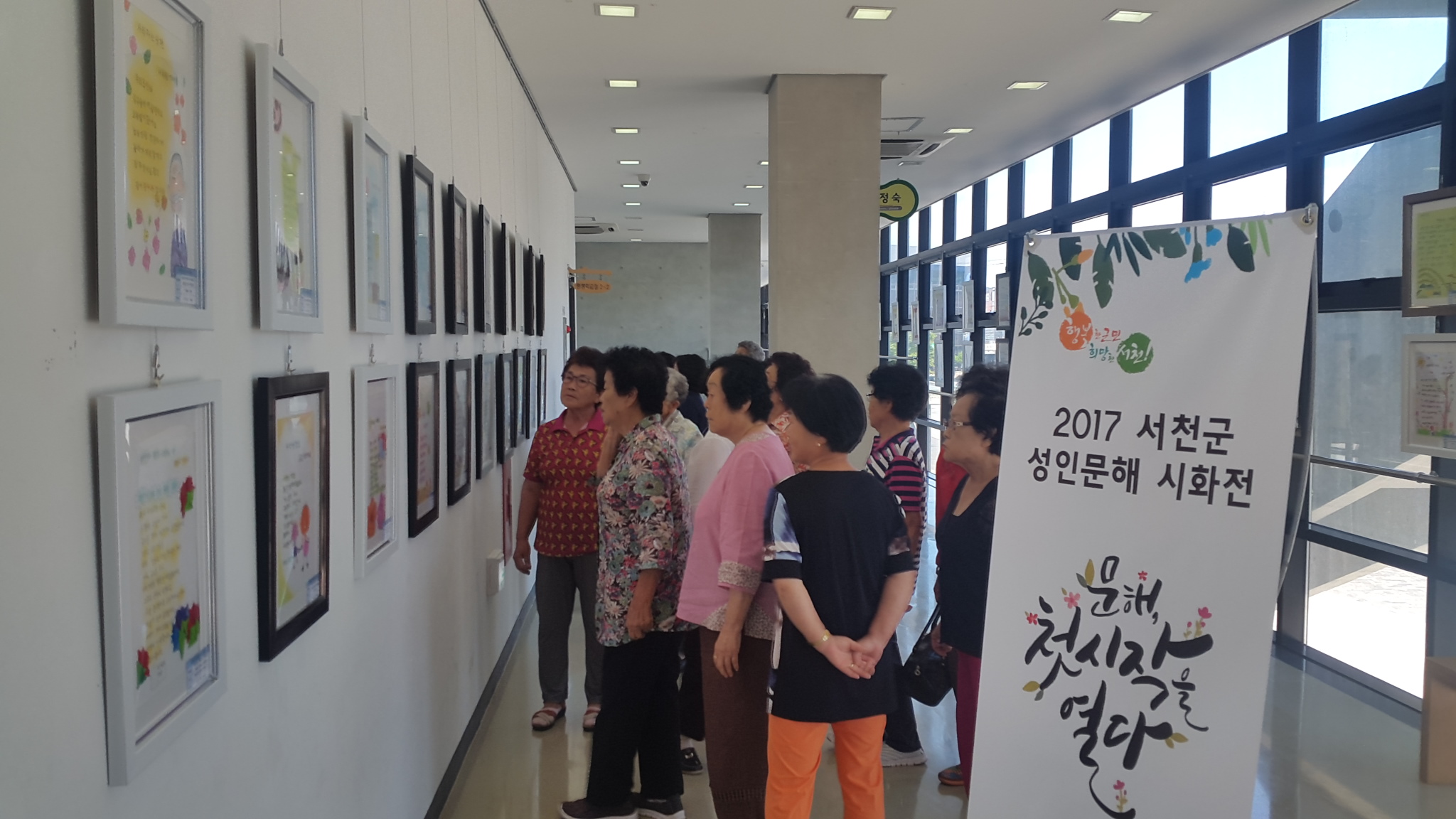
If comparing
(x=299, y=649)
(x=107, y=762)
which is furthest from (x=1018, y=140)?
(x=107, y=762)

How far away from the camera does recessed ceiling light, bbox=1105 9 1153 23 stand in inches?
217

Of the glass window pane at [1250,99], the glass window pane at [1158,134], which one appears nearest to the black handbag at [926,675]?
the glass window pane at [1250,99]

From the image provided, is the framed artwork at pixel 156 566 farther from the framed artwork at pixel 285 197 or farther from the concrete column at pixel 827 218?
the concrete column at pixel 827 218

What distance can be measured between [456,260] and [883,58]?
379cm

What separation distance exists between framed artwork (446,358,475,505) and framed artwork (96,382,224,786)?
6.80 ft

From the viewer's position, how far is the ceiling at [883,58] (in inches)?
215

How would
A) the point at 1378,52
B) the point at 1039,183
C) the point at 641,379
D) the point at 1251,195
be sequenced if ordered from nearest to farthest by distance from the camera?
the point at 641,379, the point at 1378,52, the point at 1251,195, the point at 1039,183

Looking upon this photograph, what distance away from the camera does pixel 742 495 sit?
2666 mm

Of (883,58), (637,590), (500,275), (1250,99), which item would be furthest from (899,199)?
(637,590)

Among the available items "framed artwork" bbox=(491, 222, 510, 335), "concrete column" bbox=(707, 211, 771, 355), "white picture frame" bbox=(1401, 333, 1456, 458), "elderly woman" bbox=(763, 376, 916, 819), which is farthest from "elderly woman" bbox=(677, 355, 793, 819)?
"concrete column" bbox=(707, 211, 771, 355)

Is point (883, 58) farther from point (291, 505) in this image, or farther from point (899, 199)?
point (291, 505)

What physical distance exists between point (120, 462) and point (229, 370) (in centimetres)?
45

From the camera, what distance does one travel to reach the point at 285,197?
1969 mm

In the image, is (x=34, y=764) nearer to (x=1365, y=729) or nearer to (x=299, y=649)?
(x=299, y=649)
